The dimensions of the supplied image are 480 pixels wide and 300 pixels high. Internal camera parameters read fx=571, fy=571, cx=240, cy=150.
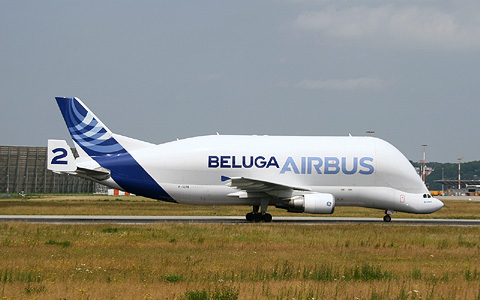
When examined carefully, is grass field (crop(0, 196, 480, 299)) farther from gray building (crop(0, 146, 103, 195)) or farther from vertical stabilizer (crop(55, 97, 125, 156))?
gray building (crop(0, 146, 103, 195))

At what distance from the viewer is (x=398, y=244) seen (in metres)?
23.1

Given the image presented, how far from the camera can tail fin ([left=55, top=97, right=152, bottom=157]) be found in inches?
1383

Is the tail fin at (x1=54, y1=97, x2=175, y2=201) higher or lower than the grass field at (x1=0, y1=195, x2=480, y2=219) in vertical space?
higher

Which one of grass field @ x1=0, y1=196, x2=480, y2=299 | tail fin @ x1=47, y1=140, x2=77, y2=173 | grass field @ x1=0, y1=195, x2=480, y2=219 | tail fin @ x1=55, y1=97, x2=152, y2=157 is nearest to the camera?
grass field @ x1=0, y1=196, x2=480, y2=299

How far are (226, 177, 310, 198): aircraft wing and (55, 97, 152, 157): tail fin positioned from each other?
687 centimetres

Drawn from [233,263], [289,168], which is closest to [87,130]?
[289,168]

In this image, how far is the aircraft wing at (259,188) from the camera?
32062 millimetres

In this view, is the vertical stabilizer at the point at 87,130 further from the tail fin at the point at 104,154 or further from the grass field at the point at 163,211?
the grass field at the point at 163,211

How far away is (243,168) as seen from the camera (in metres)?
34.0

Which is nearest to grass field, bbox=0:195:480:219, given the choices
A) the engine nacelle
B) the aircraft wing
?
the aircraft wing

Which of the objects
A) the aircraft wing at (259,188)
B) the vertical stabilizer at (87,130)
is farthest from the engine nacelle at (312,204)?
the vertical stabilizer at (87,130)

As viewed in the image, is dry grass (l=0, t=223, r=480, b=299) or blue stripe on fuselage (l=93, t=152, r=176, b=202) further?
blue stripe on fuselage (l=93, t=152, r=176, b=202)

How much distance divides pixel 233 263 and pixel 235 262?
242mm

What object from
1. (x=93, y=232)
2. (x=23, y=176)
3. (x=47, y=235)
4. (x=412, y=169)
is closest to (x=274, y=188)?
(x=412, y=169)
